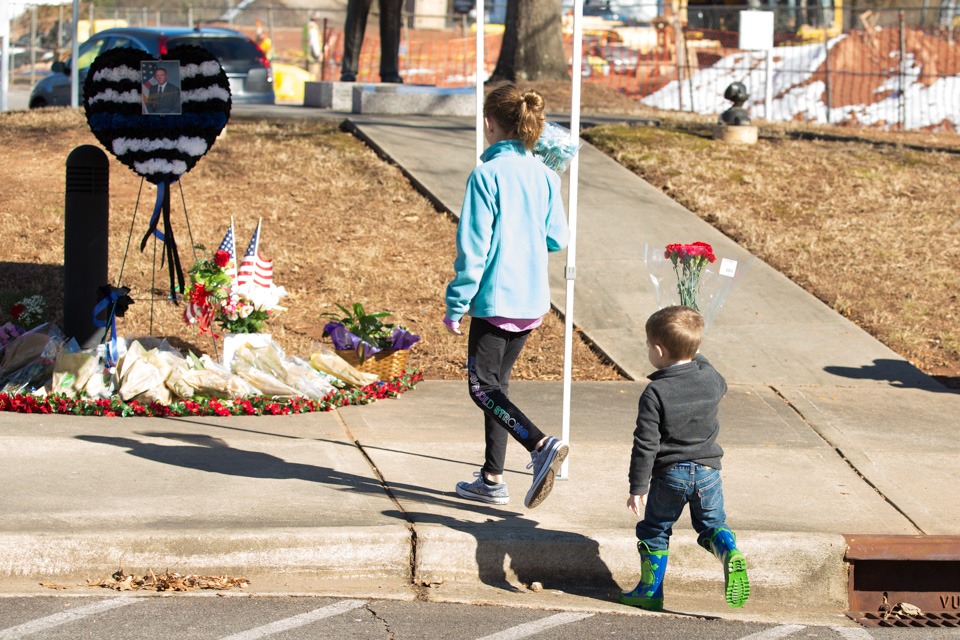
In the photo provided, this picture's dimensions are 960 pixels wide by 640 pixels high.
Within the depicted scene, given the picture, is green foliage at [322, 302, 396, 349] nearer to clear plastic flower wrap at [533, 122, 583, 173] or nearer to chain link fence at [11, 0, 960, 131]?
clear plastic flower wrap at [533, 122, 583, 173]

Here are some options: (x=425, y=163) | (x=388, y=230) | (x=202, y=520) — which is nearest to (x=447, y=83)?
(x=425, y=163)

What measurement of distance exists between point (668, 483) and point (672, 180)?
844 cm

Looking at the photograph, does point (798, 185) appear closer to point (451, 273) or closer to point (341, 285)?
point (451, 273)

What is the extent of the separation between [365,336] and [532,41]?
11696 millimetres

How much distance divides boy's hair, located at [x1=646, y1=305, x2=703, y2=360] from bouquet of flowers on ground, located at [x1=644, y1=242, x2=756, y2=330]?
35.5 inches

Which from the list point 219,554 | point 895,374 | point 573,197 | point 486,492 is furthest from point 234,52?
point 219,554

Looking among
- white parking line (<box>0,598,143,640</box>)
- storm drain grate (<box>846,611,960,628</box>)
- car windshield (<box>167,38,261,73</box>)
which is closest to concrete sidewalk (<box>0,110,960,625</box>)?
storm drain grate (<box>846,611,960,628</box>)

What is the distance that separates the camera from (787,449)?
235 inches

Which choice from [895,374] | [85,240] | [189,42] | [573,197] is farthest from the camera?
[189,42]

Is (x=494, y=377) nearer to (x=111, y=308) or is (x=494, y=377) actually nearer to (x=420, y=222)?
(x=111, y=308)

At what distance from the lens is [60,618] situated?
3695mm

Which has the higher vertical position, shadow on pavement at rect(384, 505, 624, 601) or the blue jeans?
the blue jeans

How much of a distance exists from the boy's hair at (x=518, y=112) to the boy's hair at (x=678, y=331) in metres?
1.05

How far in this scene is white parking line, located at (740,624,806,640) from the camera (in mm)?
3955
